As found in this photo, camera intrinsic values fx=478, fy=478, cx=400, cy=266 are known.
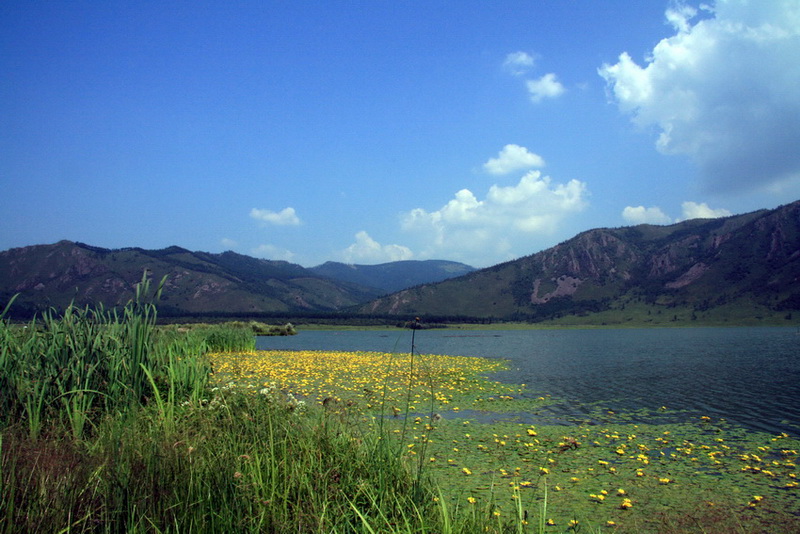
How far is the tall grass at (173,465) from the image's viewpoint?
17.5 ft

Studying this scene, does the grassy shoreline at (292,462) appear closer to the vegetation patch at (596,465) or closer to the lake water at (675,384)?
the vegetation patch at (596,465)

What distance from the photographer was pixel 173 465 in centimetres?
611

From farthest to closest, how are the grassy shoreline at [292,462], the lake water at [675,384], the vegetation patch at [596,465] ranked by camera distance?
the lake water at [675,384]
the vegetation patch at [596,465]
the grassy shoreline at [292,462]

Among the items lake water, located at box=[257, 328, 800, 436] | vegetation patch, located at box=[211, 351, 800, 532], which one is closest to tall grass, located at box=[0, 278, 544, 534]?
vegetation patch, located at box=[211, 351, 800, 532]

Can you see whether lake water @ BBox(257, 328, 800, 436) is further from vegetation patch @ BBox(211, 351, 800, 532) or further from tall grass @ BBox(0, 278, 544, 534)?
tall grass @ BBox(0, 278, 544, 534)

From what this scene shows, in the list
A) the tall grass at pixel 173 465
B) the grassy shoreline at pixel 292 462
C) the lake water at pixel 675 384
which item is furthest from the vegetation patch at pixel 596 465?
the lake water at pixel 675 384

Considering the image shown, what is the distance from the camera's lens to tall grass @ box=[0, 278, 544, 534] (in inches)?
210

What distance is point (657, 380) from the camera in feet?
92.0

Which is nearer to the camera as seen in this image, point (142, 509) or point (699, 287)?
point (142, 509)

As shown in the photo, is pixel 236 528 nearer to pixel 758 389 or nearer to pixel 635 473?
pixel 635 473

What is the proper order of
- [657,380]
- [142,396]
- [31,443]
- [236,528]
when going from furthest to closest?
[657,380]
[142,396]
[31,443]
[236,528]

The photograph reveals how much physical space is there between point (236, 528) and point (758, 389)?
1107 inches

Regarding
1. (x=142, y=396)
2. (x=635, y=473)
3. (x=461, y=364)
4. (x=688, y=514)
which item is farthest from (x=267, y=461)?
(x=461, y=364)

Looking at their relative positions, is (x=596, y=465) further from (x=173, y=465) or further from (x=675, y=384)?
(x=675, y=384)
